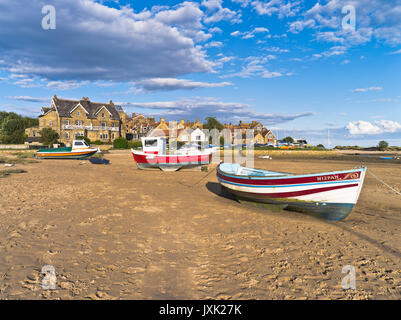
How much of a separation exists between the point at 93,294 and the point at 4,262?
8.50 ft

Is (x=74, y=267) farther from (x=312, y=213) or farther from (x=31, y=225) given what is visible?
(x=312, y=213)

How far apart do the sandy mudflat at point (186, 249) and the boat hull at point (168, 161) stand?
11.1 metres

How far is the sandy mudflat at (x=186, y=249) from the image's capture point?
4.82 metres

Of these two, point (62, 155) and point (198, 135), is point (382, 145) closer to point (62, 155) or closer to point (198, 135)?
point (198, 135)

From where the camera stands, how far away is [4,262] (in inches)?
217

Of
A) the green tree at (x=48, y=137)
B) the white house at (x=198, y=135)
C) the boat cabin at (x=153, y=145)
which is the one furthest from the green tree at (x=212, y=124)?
the boat cabin at (x=153, y=145)

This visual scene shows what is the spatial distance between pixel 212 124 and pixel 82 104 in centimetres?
4535

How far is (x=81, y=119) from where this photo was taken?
192 feet

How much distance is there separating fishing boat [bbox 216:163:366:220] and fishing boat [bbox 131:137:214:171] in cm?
1224

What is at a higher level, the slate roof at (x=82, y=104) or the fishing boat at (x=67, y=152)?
the slate roof at (x=82, y=104)

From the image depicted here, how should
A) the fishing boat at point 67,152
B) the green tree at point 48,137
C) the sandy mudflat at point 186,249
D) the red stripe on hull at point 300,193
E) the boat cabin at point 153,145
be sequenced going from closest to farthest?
the sandy mudflat at point 186,249, the red stripe on hull at point 300,193, the boat cabin at point 153,145, the fishing boat at point 67,152, the green tree at point 48,137

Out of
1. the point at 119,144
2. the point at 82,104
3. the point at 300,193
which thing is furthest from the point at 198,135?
the point at 300,193

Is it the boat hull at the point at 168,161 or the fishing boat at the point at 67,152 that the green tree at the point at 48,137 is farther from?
the boat hull at the point at 168,161

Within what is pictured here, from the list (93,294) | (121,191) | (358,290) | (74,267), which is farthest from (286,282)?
(121,191)
